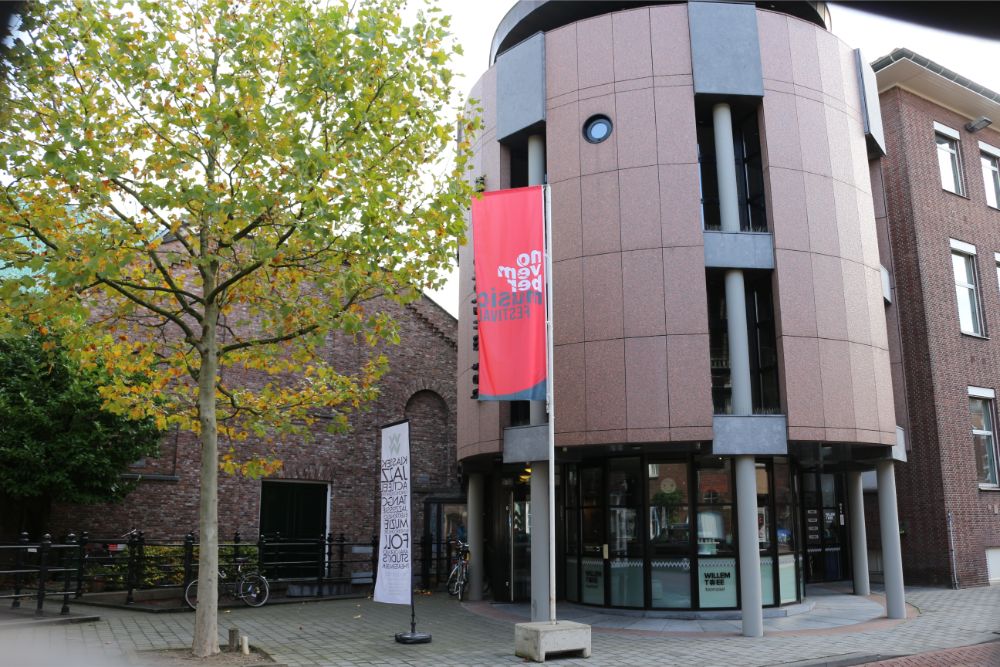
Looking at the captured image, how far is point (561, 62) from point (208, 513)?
34.1 feet

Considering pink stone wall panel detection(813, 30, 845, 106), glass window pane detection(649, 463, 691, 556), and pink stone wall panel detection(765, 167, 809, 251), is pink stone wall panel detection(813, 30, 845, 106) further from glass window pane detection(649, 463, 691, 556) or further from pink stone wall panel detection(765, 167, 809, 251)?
glass window pane detection(649, 463, 691, 556)

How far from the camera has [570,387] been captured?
46.2ft

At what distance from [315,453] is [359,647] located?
36.7ft

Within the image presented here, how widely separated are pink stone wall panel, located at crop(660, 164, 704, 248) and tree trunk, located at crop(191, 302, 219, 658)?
25.1 ft

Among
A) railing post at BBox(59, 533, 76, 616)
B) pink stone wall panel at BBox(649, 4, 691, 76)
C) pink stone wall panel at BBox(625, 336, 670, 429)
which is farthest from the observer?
pink stone wall panel at BBox(649, 4, 691, 76)

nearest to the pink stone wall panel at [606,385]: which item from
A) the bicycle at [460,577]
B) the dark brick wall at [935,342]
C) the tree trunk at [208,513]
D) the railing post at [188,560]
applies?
the bicycle at [460,577]

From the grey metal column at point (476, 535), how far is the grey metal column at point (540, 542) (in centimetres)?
423

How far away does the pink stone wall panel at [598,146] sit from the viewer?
47.6ft

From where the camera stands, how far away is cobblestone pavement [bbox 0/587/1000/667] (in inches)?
412

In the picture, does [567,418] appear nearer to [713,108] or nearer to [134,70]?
[713,108]

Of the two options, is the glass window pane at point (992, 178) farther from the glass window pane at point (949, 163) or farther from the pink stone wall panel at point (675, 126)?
the pink stone wall panel at point (675, 126)

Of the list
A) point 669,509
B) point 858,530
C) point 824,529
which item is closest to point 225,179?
point 669,509

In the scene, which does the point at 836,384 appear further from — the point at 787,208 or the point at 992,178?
the point at 992,178

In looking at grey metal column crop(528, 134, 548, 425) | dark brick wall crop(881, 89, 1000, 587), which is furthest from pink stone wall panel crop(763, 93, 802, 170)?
dark brick wall crop(881, 89, 1000, 587)
